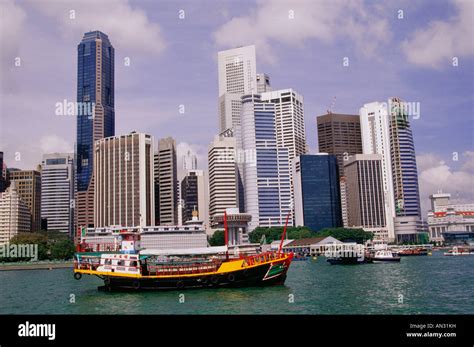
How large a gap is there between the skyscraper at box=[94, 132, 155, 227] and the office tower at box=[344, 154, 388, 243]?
8417 cm

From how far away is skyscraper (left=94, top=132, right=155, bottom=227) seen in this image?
514 ft

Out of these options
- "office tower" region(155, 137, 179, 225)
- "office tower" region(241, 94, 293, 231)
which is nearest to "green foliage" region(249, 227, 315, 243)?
"office tower" region(241, 94, 293, 231)

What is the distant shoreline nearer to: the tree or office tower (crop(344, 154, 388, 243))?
the tree

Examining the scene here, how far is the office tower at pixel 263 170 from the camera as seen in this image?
174 meters

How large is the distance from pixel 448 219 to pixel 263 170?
77.2 metres

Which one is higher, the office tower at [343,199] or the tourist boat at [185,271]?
the office tower at [343,199]

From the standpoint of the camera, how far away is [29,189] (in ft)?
572

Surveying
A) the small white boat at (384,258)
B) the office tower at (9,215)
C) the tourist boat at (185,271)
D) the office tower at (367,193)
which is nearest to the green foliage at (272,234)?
the office tower at (367,193)

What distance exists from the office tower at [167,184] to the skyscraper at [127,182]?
10.9m

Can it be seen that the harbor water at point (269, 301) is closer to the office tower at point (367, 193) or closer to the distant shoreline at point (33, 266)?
the distant shoreline at point (33, 266)

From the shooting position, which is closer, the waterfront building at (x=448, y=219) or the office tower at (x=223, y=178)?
the office tower at (x=223, y=178)
